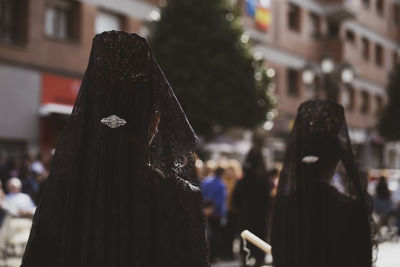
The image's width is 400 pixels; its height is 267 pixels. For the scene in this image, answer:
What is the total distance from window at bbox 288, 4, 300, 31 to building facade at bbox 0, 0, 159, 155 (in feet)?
41.9

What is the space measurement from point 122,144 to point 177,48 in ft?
52.7

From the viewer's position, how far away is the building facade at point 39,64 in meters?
19.6

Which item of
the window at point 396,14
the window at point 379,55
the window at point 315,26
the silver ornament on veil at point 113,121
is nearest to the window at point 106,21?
the window at point 315,26

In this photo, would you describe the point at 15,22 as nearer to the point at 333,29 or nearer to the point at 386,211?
the point at 386,211

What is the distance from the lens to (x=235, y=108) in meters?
20.5

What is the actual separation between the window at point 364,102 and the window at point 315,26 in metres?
6.24

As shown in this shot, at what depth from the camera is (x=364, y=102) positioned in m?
40.9

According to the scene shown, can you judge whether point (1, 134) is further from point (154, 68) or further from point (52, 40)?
point (154, 68)

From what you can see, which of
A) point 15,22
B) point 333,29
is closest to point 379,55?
point 333,29

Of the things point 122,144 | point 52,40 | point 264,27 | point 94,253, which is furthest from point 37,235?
point 264,27

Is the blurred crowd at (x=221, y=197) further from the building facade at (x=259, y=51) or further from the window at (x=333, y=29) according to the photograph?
the window at (x=333, y=29)

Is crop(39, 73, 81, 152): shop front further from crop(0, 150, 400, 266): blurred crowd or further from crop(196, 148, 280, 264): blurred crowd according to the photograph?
crop(196, 148, 280, 264): blurred crowd

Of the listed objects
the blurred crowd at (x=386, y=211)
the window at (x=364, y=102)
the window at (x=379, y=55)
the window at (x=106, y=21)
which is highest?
the window at (x=379, y=55)

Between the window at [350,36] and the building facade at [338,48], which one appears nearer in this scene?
the building facade at [338,48]
